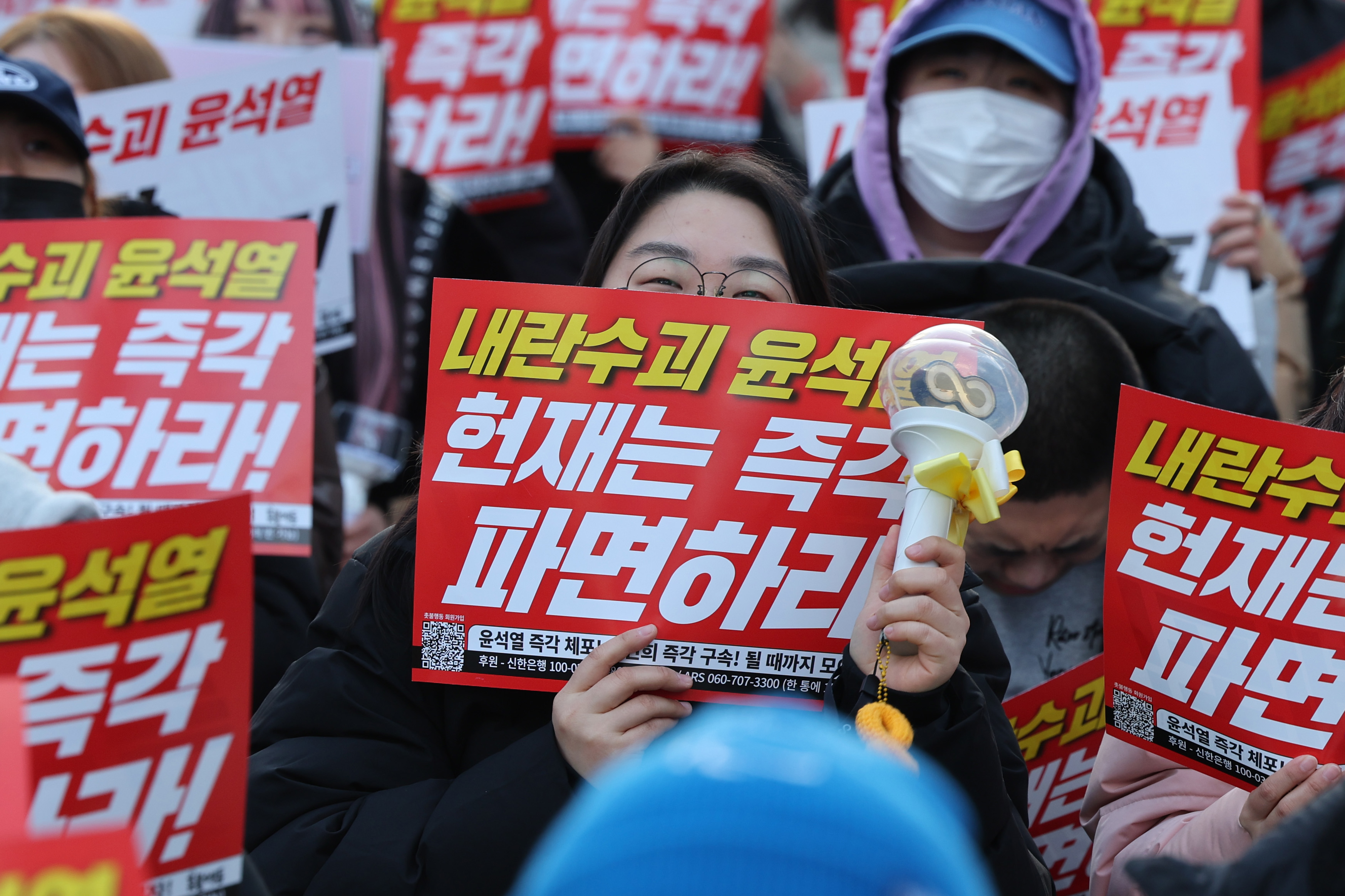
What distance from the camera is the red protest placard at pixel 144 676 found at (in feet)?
5.75

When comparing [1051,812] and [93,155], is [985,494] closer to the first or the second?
[1051,812]

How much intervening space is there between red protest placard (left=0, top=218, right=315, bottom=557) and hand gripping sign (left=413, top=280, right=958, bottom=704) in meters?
0.80

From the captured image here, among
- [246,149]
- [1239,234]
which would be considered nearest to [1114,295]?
[1239,234]

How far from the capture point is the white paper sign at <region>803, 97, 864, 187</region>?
448cm

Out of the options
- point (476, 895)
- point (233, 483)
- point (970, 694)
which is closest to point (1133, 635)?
point (970, 694)

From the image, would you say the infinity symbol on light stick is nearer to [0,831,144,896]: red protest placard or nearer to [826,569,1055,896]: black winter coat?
[826,569,1055,896]: black winter coat

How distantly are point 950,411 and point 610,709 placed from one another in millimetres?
633

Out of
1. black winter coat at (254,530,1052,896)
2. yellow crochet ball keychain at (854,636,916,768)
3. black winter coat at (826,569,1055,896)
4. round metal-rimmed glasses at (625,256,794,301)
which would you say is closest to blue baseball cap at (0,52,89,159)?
black winter coat at (254,530,1052,896)

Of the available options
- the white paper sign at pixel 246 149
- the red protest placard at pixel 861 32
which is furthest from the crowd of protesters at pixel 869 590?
the red protest placard at pixel 861 32

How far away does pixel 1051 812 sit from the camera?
2691 millimetres

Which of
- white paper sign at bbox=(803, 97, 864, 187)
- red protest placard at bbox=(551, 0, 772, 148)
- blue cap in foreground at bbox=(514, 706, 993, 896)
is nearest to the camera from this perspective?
blue cap in foreground at bbox=(514, 706, 993, 896)

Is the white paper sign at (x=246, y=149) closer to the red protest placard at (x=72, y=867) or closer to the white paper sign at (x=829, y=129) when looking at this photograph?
the white paper sign at (x=829, y=129)

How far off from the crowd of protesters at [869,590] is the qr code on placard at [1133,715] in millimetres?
147

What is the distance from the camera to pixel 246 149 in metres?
3.88
